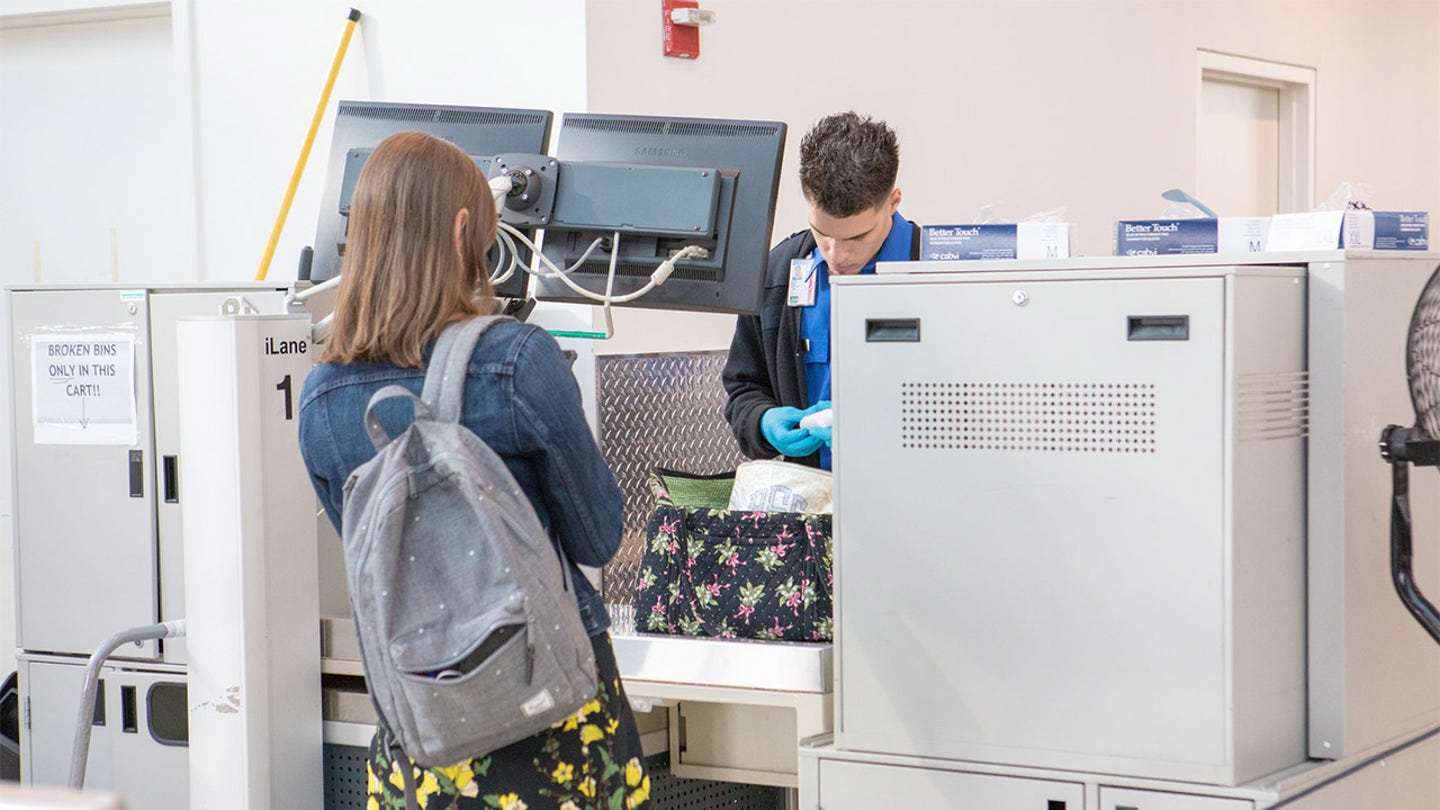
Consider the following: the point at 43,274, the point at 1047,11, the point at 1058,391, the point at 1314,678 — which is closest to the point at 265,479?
the point at 1058,391

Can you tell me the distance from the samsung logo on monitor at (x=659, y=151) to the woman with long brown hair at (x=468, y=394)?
0.59 meters

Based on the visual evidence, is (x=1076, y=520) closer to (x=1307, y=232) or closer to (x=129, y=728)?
(x=1307, y=232)

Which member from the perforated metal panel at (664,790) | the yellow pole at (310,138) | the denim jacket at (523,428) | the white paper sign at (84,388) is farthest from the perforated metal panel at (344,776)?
the yellow pole at (310,138)

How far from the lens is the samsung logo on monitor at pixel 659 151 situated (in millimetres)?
2240

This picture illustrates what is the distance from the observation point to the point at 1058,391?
1.78 meters

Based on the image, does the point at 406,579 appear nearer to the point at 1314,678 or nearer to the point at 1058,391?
the point at 1058,391

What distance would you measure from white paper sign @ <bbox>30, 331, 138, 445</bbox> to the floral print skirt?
1293 mm

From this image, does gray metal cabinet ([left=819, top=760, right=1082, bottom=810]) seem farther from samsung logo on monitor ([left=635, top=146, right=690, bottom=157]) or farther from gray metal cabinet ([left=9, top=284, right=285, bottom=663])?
gray metal cabinet ([left=9, top=284, right=285, bottom=663])

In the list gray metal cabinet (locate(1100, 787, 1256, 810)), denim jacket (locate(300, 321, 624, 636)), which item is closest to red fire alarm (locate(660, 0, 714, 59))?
denim jacket (locate(300, 321, 624, 636))

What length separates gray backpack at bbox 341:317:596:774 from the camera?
152 cm

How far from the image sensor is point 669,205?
220 cm

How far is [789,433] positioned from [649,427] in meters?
0.76

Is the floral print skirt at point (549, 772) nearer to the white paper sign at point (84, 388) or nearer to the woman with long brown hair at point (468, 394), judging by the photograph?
the woman with long brown hair at point (468, 394)

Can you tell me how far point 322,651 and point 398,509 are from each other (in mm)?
1009
